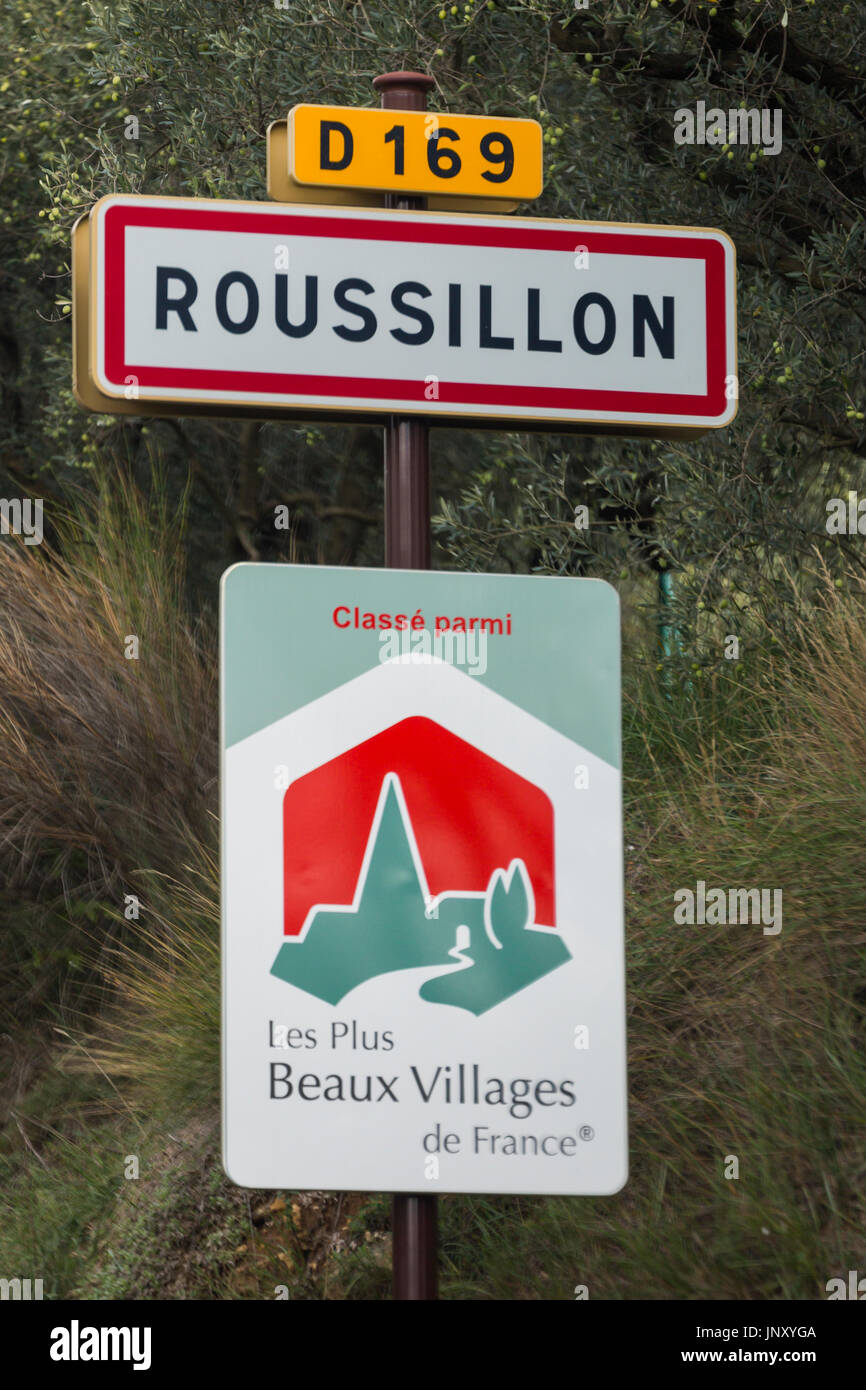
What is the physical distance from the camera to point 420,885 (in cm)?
281

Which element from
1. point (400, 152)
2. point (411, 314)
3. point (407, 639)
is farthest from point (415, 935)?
point (400, 152)

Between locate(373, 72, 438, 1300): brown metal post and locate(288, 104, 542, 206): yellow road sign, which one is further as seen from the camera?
locate(288, 104, 542, 206): yellow road sign

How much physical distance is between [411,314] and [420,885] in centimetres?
111

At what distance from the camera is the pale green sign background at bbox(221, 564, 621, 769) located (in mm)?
2836

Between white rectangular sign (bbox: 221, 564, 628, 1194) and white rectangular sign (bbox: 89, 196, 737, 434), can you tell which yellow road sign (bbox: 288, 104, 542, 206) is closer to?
white rectangular sign (bbox: 89, 196, 737, 434)

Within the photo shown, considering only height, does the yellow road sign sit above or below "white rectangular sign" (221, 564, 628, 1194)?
above

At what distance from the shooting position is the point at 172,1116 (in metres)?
4.90

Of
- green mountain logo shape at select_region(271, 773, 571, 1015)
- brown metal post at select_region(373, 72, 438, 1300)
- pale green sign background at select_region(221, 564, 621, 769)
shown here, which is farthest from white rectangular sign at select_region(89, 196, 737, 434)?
green mountain logo shape at select_region(271, 773, 571, 1015)

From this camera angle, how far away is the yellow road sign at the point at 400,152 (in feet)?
10.2

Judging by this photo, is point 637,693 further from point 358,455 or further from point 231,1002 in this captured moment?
point 358,455

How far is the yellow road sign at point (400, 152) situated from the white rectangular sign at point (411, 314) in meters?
0.10

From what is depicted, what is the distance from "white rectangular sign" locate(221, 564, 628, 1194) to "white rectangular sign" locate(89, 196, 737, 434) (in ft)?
1.34

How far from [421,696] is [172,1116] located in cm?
256

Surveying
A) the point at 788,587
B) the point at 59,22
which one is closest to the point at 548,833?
the point at 788,587
